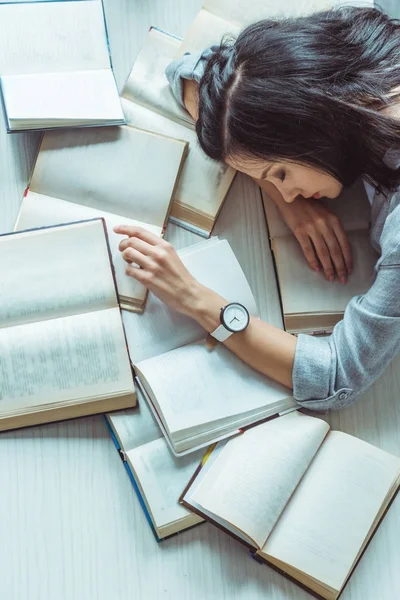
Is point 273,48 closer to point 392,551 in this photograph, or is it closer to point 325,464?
point 325,464

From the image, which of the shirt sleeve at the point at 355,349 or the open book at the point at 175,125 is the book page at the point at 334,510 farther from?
the open book at the point at 175,125

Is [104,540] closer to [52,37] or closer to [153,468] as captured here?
[153,468]

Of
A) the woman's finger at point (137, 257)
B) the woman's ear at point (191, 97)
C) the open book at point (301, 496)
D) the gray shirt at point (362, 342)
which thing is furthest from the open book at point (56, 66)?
the open book at point (301, 496)

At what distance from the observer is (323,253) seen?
97cm

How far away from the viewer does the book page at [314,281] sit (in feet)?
3.18

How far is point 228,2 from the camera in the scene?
1041 mm

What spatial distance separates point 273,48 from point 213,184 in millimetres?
279

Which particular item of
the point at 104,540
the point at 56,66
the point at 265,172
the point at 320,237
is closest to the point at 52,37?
the point at 56,66

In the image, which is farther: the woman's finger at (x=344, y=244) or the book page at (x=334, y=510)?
the woman's finger at (x=344, y=244)

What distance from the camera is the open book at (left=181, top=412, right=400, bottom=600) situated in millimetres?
853

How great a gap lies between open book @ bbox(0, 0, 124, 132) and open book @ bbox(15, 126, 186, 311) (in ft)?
0.13

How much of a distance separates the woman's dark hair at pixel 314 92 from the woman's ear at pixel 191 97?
0.16 meters

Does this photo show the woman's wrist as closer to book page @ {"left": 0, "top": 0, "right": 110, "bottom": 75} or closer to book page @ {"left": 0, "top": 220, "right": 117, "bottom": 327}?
book page @ {"left": 0, "top": 220, "right": 117, "bottom": 327}

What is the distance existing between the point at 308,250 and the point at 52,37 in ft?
1.75
